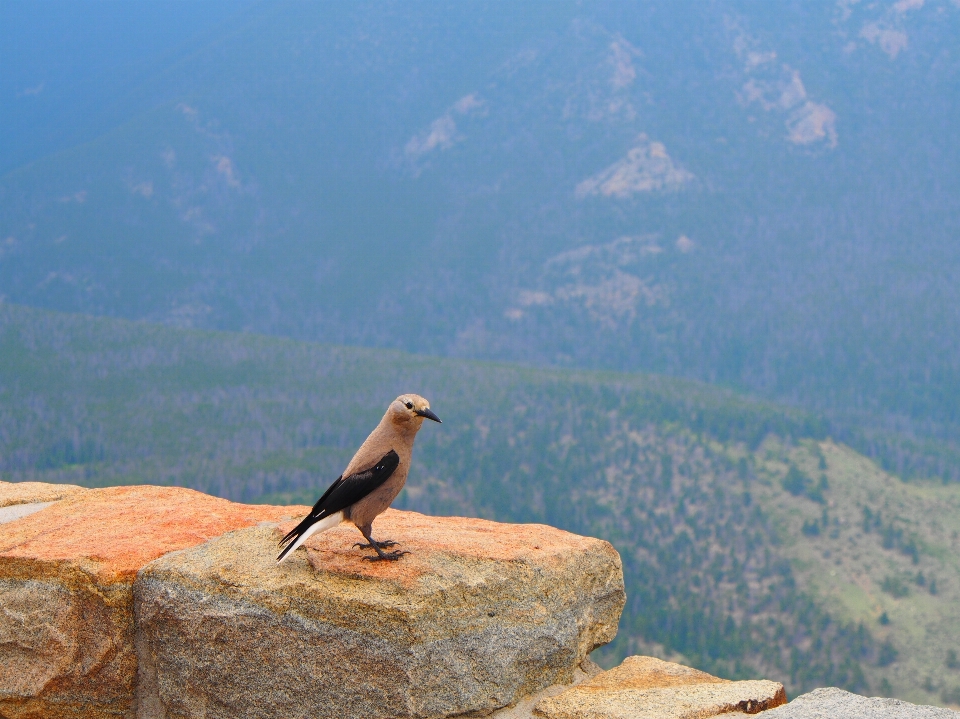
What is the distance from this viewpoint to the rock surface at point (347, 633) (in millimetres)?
11438

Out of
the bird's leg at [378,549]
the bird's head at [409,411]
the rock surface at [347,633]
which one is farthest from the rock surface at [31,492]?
the bird's head at [409,411]

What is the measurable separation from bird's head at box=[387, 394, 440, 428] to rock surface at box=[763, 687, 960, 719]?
5.57 metres

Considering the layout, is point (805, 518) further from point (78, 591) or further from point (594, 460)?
point (78, 591)

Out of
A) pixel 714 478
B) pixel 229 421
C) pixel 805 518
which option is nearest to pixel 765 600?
pixel 805 518

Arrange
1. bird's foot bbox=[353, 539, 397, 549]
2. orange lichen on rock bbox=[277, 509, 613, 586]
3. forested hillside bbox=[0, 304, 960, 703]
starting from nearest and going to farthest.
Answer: orange lichen on rock bbox=[277, 509, 613, 586]
bird's foot bbox=[353, 539, 397, 549]
forested hillside bbox=[0, 304, 960, 703]

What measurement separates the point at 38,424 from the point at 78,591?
594ft

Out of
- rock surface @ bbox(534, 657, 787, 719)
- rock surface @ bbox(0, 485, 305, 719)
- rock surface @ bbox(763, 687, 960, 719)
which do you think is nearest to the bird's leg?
rock surface @ bbox(534, 657, 787, 719)

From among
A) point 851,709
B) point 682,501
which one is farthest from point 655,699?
point 682,501

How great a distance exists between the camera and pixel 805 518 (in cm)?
16788

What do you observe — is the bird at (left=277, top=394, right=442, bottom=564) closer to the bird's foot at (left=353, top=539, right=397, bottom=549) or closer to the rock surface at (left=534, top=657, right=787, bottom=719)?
the bird's foot at (left=353, top=539, right=397, bottom=549)

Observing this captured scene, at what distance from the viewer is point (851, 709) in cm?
1079

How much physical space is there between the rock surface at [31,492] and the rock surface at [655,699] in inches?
397

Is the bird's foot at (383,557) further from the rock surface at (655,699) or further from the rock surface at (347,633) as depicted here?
the rock surface at (655,699)

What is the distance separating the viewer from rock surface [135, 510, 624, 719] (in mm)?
11438
